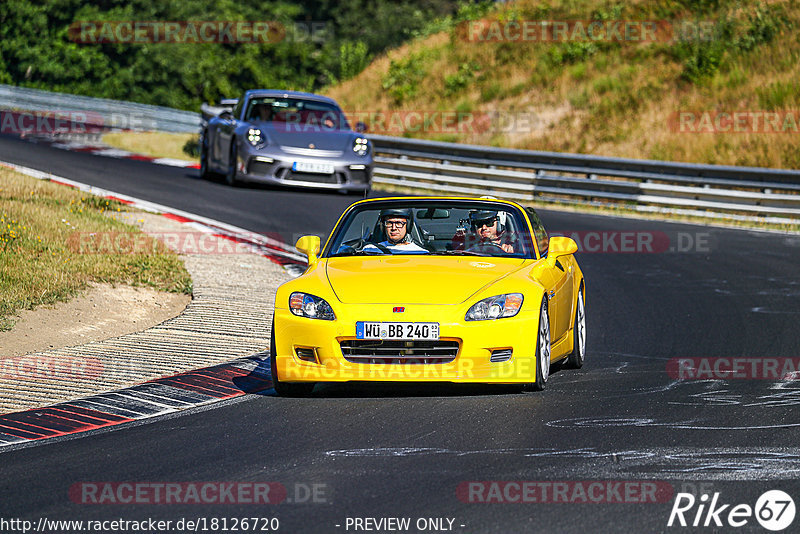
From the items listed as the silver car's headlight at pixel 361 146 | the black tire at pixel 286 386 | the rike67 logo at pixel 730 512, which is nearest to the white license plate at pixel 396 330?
the black tire at pixel 286 386

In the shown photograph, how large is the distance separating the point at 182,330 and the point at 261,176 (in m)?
9.75

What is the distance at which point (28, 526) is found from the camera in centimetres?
518

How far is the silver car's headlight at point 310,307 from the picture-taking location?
803 cm

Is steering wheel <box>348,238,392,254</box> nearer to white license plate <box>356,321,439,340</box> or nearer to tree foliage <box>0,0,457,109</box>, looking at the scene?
white license plate <box>356,321,439,340</box>

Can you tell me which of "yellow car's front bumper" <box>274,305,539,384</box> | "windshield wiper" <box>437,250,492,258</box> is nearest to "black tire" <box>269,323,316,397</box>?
"yellow car's front bumper" <box>274,305,539,384</box>

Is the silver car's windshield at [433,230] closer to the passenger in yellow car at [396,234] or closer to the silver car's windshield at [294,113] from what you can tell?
the passenger in yellow car at [396,234]

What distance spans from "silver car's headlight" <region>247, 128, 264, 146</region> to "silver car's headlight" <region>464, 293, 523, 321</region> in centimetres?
1237

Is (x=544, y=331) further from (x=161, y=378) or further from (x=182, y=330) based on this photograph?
(x=182, y=330)

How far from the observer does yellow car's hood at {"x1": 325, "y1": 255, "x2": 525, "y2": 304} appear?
26.3ft

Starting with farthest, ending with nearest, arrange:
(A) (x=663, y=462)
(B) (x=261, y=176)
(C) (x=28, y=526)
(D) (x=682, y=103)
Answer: (D) (x=682, y=103)
(B) (x=261, y=176)
(A) (x=663, y=462)
(C) (x=28, y=526)

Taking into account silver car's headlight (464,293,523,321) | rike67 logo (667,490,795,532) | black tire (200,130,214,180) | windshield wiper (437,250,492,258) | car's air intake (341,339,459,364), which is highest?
windshield wiper (437,250,492,258)

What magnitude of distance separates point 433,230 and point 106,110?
1088 inches

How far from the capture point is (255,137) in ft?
65.6

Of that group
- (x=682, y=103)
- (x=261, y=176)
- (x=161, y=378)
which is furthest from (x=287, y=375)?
(x=682, y=103)
